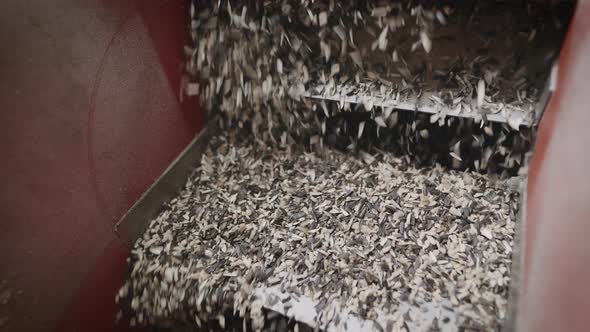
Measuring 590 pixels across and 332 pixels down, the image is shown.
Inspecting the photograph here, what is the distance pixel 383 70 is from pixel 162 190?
3.86ft

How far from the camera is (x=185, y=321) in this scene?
1592 mm

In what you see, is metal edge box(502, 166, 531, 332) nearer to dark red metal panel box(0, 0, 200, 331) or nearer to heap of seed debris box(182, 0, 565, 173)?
heap of seed debris box(182, 0, 565, 173)

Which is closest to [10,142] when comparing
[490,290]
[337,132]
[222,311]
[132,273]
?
[132,273]

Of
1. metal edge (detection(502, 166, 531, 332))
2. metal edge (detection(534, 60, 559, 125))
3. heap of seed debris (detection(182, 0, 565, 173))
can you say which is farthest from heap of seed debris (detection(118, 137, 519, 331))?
metal edge (detection(534, 60, 559, 125))

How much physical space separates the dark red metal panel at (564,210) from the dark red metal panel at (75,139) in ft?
4.99

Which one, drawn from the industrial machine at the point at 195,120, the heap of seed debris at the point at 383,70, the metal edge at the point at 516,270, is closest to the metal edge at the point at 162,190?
the industrial machine at the point at 195,120

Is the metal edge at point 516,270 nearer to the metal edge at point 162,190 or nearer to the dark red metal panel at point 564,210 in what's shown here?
the dark red metal panel at point 564,210

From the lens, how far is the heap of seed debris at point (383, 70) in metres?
1.44

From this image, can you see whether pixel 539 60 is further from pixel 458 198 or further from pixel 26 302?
pixel 26 302

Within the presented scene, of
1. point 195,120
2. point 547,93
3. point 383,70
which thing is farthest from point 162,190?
point 547,93

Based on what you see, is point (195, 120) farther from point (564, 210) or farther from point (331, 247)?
point (564, 210)

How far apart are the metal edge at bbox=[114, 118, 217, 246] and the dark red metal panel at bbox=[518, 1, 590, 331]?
59.3 inches

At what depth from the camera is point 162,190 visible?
184cm

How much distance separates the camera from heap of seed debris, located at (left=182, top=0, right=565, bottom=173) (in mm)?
1438
